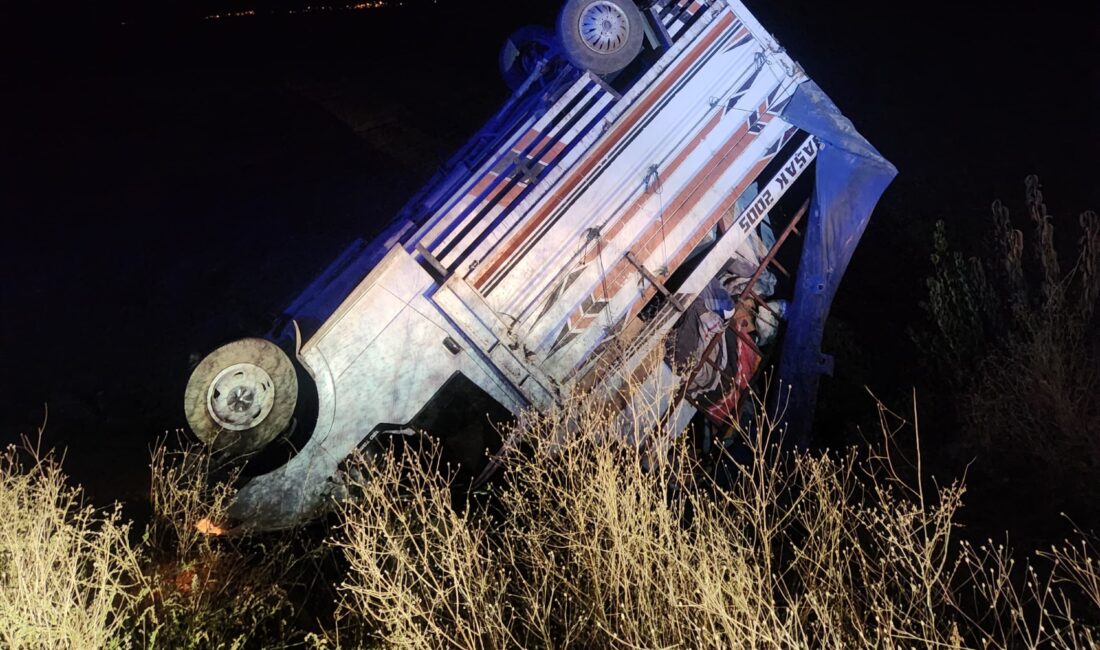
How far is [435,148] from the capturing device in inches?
335

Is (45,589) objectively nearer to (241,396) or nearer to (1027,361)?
(241,396)

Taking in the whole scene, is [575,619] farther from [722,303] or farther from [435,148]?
[435,148]

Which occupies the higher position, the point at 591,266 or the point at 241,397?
the point at 241,397

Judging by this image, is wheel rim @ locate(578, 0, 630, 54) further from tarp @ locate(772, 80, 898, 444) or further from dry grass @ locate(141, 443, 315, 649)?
dry grass @ locate(141, 443, 315, 649)

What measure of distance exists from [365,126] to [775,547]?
6.73 meters

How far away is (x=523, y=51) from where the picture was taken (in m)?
5.71

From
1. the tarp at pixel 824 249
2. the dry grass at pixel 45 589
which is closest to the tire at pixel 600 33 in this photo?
the tarp at pixel 824 249

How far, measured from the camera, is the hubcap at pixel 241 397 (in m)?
4.18

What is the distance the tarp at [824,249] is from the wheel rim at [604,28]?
1.66 metres

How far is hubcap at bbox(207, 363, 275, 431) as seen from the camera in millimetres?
4180

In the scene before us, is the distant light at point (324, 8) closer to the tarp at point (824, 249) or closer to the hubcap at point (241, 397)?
the tarp at point (824, 249)

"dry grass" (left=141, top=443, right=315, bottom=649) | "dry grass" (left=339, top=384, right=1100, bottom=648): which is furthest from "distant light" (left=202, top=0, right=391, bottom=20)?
"dry grass" (left=339, top=384, right=1100, bottom=648)

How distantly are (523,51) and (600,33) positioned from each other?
4.21 feet

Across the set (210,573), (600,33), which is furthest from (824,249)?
(210,573)
